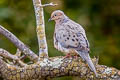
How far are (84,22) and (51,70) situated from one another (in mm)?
4182

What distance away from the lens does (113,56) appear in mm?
10117

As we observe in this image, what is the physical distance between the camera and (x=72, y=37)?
22.5 feet

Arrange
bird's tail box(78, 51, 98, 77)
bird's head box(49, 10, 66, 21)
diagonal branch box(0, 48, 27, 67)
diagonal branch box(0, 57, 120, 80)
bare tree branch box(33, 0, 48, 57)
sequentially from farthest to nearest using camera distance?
bird's head box(49, 10, 66, 21) → diagonal branch box(0, 48, 27, 67) → bare tree branch box(33, 0, 48, 57) → diagonal branch box(0, 57, 120, 80) → bird's tail box(78, 51, 98, 77)

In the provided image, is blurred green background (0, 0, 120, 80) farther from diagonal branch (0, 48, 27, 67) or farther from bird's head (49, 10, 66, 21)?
diagonal branch (0, 48, 27, 67)

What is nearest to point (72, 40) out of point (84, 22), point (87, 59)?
point (87, 59)

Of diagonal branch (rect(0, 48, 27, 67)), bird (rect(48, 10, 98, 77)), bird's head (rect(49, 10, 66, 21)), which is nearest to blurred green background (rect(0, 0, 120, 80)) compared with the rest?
bird's head (rect(49, 10, 66, 21))

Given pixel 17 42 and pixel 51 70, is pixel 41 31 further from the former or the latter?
pixel 51 70

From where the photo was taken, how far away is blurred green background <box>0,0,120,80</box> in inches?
379

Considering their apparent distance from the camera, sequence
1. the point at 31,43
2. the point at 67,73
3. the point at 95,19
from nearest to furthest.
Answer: the point at 67,73 < the point at 31,43 < the point at 95,19

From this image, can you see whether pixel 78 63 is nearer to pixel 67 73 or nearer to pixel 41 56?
pixel 67 73

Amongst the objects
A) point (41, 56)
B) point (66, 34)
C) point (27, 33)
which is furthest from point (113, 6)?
point (41, 56)

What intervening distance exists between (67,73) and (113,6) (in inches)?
192

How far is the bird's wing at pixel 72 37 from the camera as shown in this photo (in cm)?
680

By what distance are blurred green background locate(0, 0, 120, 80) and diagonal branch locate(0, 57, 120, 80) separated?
3.11 m
